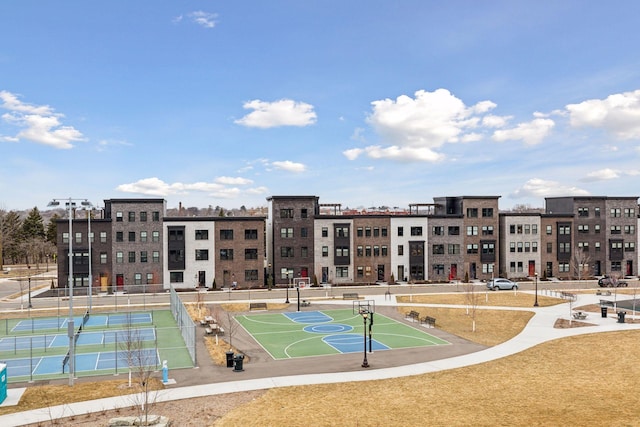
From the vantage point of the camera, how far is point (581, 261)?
82.8 meters

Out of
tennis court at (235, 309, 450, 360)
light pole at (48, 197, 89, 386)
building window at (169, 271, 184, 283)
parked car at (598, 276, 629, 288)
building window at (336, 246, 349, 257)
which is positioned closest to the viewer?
light pole at (48, 197, 89, 386)

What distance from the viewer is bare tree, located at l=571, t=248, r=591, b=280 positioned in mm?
81000

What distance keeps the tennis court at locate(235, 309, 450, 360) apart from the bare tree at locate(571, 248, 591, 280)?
47.0 m

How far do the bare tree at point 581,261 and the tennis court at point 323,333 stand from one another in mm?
46952

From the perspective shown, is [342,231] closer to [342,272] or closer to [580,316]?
[342,272]

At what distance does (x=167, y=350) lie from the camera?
35938 mm

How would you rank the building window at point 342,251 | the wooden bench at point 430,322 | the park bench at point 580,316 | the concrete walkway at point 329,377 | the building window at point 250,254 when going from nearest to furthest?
the concrete walkway at point 329,377 < the wooden bench at point 430,322 < the park bench at point 580,316 < the building window at point 250,254 < the building window at point 342,251

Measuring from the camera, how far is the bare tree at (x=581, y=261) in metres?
81.0

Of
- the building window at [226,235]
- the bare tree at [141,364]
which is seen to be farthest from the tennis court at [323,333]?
the building window at [226,235]

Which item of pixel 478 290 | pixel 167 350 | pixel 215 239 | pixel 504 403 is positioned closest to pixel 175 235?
pixel 215 239

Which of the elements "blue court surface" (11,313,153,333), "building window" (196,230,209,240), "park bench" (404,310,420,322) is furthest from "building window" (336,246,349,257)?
"blue court surface" (11,313,153,333)

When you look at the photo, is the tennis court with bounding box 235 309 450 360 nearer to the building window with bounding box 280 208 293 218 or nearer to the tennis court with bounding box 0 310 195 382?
the tennis court with bounding box 0 310 195 382

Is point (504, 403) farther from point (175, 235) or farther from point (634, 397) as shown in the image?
point (175, 235)

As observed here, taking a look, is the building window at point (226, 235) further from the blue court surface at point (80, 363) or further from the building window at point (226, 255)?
the blue court surface at point (80, 363)
